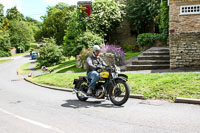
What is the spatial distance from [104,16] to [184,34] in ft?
49.6

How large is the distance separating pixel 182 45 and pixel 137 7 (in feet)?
51.1

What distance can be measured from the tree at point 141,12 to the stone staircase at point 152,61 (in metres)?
11.2

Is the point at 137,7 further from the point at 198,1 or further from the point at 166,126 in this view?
the point at 166,126

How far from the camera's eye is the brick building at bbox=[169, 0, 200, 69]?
47.0 feet

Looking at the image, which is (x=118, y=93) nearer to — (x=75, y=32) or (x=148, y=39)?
(x=148, y=39)

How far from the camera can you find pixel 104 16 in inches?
1114

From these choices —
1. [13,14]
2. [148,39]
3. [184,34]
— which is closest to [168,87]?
Answer: [184,34]

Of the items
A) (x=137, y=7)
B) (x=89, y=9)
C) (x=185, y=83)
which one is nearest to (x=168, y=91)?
(x=185, y=83)

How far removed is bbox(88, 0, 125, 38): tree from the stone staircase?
413 inches

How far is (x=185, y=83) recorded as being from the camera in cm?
881

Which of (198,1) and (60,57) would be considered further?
(60,57)

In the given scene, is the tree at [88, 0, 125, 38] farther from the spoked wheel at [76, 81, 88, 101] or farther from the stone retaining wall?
the spoked wheel at [76, 81, 88, 101]

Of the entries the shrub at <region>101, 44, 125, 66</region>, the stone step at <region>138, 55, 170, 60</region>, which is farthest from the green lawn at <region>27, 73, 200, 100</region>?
the shrub at <region>101, 44, 125, 66</region>

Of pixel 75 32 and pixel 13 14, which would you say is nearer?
pixel 75 32
